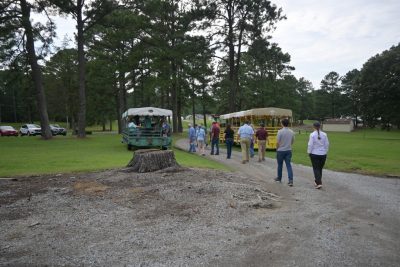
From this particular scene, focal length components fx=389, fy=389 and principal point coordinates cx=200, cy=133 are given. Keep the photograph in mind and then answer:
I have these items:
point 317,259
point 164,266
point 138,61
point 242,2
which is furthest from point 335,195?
point 138,61

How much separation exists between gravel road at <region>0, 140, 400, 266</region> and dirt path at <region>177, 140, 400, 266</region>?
17 mm

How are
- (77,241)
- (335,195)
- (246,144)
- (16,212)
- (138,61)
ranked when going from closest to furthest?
(77,241) < (16,212) < (335,195) < (246,144) < (138,61)

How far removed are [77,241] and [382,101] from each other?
173 feet

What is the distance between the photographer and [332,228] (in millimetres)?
7035

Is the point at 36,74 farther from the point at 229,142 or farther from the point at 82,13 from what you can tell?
the point at 229,142

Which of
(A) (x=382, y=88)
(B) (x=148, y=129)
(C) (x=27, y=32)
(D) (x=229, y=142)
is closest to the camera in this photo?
(D) (x=229, y=142)

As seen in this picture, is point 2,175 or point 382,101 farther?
point 382,101

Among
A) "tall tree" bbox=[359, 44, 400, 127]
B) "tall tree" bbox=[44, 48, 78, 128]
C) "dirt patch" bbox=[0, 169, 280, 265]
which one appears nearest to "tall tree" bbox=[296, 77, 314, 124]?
"tall tree" bbox=[359, 44, 400, 127]

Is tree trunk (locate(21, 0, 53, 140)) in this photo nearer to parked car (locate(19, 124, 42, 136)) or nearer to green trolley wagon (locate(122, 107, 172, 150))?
green trolley wagon (locate(122, 107, 172, 150))

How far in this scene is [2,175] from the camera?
13094 mm

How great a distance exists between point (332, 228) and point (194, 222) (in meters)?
2.54

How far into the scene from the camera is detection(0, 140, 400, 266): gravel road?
5.66 metres

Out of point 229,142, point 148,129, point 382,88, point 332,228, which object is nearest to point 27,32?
point 148,129

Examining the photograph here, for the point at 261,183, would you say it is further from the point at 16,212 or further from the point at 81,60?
the point at 81,60
